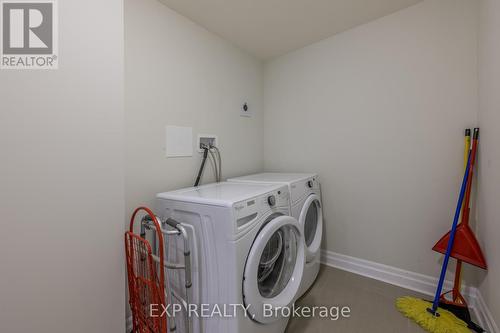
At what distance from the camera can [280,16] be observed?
182 centimetres

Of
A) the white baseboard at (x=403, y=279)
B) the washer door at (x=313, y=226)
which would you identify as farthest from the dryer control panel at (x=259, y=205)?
the white baseboard at (x=403, y=279)

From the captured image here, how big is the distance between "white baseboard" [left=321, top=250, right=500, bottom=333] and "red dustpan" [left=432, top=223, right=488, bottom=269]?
0.30 m

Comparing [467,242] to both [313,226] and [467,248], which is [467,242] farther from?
[313,226]

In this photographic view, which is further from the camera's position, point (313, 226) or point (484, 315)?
point (313, 226)

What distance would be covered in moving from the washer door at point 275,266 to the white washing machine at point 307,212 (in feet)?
0.69

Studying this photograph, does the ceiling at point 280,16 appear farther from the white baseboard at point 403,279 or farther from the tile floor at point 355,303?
the tile floor at point 355,303

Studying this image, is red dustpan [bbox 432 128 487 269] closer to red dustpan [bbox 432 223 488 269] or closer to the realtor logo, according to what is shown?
red dustpan [bbox 432 223 488 269]

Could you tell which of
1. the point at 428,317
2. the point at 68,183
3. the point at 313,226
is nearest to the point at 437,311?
the point at 428,317

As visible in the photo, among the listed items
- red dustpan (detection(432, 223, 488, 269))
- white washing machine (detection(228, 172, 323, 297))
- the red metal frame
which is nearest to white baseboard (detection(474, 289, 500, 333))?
red dustpan (detection(432, 223, 488, 269))

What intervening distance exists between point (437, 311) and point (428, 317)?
0.12 meters

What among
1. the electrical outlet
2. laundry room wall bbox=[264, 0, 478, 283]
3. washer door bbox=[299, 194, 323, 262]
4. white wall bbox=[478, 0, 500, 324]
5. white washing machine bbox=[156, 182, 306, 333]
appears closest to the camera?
white washing machine bbox=[156, 182, 306, 333]

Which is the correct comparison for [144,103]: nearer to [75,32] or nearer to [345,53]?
[75,32]

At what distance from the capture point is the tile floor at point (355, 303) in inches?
56.0

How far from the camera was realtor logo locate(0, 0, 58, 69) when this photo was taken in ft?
2.80
